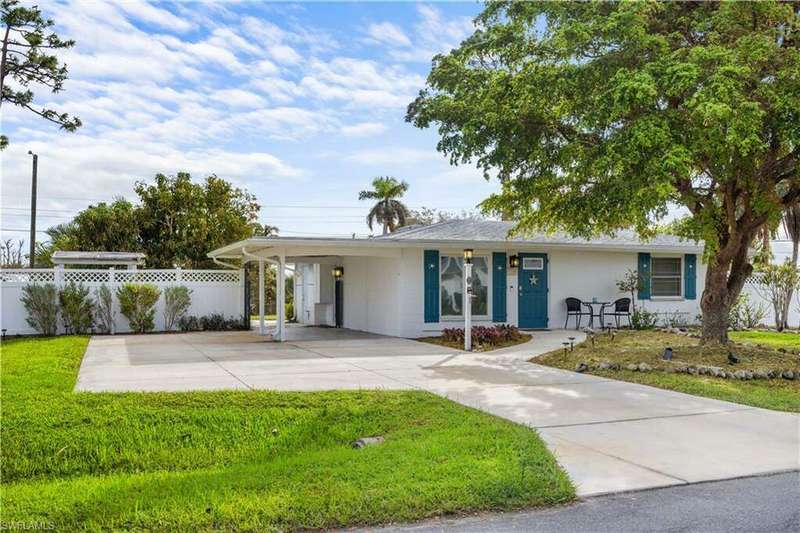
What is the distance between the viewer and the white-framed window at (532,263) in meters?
16.5

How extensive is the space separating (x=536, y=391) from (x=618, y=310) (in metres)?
9.91

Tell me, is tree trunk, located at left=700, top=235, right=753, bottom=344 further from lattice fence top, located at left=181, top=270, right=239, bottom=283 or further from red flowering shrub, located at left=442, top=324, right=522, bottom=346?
lattice fence top, located at left=181, top=270, right=239, bottom=283

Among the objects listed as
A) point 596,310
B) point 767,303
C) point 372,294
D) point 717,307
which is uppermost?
point 372,294

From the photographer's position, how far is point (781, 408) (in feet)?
23.3

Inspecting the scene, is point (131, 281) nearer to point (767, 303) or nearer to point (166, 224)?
point (166, 224)

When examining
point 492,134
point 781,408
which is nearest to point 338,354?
point 492,134

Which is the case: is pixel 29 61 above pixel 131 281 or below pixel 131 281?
above

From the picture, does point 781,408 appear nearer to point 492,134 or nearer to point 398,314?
point 492,134

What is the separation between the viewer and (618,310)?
55.9ft

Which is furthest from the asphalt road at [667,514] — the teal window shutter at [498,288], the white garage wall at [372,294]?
the teal window shutter at [498,288]

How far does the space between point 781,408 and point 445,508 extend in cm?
504

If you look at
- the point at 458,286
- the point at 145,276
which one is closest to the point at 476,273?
the point at 458,286

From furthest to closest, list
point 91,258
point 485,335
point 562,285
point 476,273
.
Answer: point 91,258 → point 562,285 → point 476,273 → point 485,335

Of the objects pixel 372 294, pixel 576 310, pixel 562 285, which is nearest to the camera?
pixel 372 294
